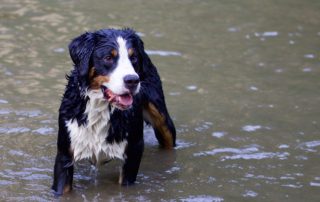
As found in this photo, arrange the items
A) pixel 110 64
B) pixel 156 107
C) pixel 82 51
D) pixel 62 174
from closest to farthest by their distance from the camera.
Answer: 1. pixel 110 64
2. pixel 82 51
3. pixel 62 174
4. pixel 156 107

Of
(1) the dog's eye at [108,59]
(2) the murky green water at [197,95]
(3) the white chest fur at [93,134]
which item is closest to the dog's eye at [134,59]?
(1) the dog's eye at [108,59]

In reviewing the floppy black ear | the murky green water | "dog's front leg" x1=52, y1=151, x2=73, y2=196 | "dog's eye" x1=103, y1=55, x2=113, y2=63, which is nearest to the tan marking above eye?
"dog's eye" x1=103, y1=55, x2=113, y2=63

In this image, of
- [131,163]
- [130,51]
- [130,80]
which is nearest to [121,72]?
[130,80]

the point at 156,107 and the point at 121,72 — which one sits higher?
the point at 121,72

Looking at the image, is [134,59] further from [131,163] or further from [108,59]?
[131,163]

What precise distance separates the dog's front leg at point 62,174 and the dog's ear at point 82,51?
84cm

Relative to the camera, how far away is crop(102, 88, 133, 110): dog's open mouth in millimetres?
5941

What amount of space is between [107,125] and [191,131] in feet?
6.42

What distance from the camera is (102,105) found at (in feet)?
20.6

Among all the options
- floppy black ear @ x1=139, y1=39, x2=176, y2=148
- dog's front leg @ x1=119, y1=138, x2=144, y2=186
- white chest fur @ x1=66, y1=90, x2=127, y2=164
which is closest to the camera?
white chest fur @ x1=66, y1=90, x2=127, y2=164

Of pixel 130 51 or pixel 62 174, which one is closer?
pixel 130 51

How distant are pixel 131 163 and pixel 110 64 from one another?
3.62 feet

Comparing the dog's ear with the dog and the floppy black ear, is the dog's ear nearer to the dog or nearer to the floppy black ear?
the dog

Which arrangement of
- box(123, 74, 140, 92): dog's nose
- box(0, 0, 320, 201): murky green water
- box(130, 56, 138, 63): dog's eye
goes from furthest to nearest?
Answer: box(0, 0, 320, 201): murky green water
box(130, 56, 138, 63): dog's eye
box(123, 74, 140, 92): dog's nose
